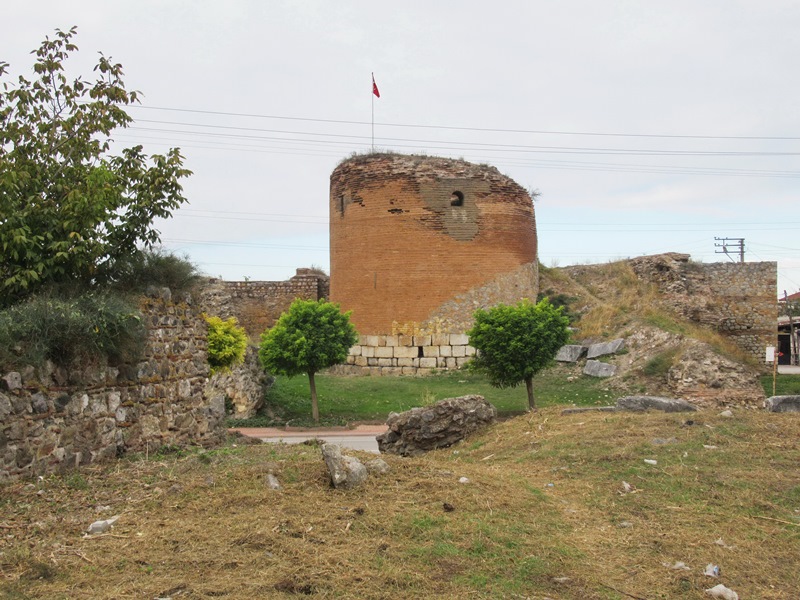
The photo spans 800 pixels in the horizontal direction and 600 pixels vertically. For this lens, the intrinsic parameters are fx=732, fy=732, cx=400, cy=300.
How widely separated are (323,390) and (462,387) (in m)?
3.77

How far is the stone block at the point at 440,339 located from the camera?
874 inches

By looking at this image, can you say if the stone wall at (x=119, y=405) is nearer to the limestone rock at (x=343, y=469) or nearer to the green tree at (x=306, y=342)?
the limestone rock at (x=343, y=469)

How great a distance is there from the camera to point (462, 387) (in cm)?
1945

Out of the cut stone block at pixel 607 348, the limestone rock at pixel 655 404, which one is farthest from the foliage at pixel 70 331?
the cut stone block at pixel 607 348

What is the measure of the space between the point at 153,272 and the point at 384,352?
1460 centimetres

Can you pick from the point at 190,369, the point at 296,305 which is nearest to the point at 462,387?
the point at 296,305

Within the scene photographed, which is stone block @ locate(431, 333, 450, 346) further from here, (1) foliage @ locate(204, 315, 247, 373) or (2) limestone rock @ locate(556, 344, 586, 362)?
(1) foliage @ locate(204, 315, 247, 373)

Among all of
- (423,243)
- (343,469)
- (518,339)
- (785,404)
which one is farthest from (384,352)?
(343,469)

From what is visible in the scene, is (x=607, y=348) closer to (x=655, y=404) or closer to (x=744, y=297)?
(x=744, y=297)

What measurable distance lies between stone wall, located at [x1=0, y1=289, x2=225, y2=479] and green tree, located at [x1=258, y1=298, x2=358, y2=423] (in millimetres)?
6554

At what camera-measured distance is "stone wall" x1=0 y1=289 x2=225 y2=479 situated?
5758mm

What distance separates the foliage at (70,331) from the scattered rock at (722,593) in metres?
5.13

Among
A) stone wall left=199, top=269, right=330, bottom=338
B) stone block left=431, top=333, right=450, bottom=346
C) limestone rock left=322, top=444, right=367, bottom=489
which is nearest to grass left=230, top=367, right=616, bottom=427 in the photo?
stone block left=431, top=333, right=450, bottom=346

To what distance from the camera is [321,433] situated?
15.2 meters
